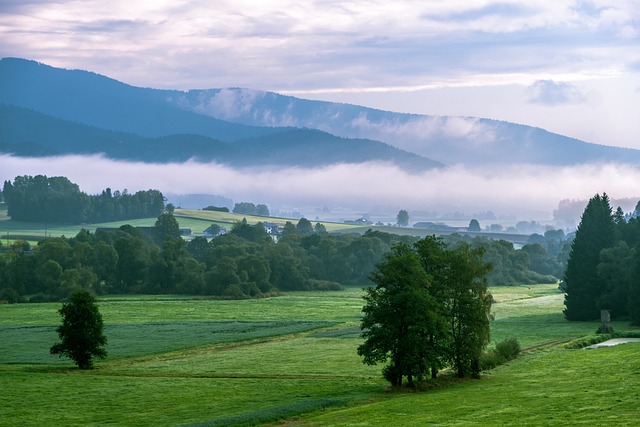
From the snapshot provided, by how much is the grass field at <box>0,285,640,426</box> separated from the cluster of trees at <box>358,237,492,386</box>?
217 centimetres

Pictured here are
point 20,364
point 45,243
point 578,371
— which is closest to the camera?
point 578,371

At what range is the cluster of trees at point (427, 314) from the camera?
7338cm

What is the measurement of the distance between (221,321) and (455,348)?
203ft

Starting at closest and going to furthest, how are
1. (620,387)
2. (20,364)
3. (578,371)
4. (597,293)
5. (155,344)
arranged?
1. (620,387)
2. (578,371)
3. (20,364)
4. (155,344)
5. (597,293)

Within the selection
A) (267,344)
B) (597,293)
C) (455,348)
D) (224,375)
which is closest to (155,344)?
(267,344)

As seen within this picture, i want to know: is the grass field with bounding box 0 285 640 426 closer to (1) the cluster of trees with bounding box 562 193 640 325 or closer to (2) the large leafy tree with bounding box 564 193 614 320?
(2) the large leafy tree with bounding box 564 193 614 320

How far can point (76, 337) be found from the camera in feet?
299

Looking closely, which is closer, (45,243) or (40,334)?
(40,334)

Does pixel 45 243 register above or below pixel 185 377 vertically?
above

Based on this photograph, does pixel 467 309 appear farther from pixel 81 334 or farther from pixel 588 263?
pixel 588 263

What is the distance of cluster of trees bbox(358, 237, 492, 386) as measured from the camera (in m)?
73.4

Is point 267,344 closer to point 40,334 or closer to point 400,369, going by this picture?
point 40,334

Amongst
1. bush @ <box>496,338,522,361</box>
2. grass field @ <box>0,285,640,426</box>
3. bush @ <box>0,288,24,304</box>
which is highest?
bush @ <box>0,288,24,304</box>

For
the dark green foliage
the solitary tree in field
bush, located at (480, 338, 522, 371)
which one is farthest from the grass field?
the dark green foliage
